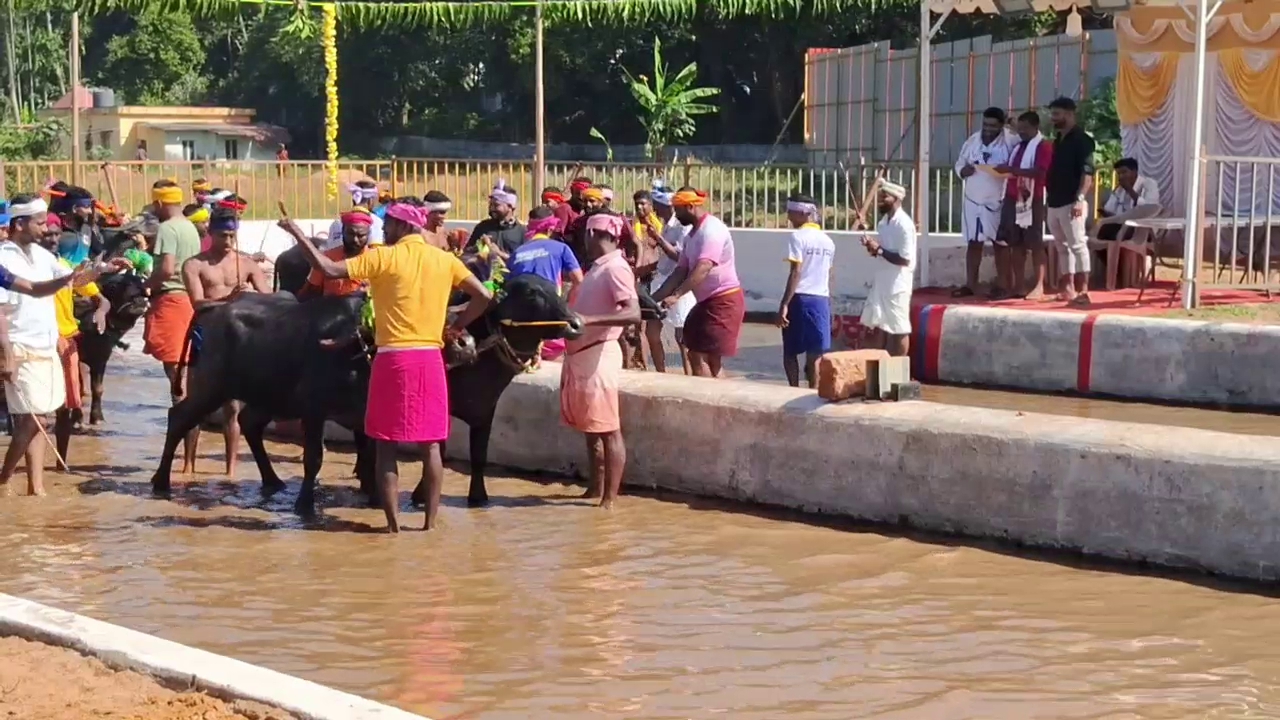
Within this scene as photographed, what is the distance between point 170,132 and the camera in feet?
184

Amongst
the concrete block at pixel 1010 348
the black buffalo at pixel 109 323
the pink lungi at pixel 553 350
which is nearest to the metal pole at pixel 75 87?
the black buffalo at pixel 109 323

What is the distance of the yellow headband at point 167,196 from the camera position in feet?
41.7

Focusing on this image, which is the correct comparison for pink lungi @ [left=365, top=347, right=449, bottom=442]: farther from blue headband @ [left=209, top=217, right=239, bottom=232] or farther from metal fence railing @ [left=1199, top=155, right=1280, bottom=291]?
metal fence railing @ [left=1199, top=155, right=1280, bottom=291]

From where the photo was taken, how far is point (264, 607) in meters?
7.76

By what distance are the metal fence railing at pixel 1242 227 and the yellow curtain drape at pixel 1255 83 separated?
64cm

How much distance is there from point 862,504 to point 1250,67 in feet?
37.6

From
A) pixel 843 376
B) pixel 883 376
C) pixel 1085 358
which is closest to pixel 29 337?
pixel 843 376

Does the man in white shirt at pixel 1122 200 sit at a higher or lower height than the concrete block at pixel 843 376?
higher

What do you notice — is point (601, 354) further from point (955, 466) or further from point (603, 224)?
point (955, 466)

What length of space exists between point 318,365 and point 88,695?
3969 mm

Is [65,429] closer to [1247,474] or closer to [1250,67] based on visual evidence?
[1247,474]

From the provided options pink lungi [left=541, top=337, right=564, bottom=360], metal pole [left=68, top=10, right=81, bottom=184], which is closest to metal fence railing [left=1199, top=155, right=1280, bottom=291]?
pink lungi [left=541, top=337, right=564, bottom=360]

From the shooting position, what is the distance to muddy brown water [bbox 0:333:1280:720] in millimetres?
6523

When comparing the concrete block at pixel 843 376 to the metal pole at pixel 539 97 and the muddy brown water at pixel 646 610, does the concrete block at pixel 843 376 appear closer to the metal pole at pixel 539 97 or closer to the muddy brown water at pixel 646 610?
the muddy brown water at pixel 646 610
